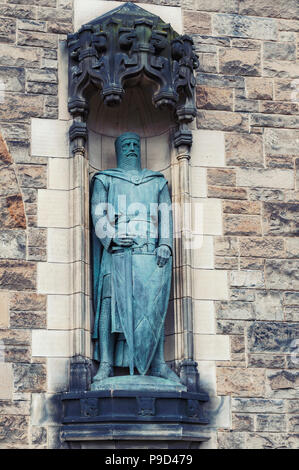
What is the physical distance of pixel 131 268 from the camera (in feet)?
29.7

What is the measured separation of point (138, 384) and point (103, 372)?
0.30 m

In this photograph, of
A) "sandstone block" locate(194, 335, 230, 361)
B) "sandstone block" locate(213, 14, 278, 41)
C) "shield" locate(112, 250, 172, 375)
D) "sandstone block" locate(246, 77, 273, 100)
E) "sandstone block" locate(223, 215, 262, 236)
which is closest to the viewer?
"shield" locate(112, 250, 172, 375)

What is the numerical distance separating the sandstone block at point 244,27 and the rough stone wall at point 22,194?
125 centimetres

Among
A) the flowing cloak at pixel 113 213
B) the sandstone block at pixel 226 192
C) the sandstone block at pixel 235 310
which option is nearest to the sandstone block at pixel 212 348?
the sandstone block at pixel 235 310

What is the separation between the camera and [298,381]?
9.19 metres

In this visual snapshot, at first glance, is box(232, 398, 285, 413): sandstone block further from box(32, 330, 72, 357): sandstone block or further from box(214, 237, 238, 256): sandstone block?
box(32, 330, 72, 357): sandstone block

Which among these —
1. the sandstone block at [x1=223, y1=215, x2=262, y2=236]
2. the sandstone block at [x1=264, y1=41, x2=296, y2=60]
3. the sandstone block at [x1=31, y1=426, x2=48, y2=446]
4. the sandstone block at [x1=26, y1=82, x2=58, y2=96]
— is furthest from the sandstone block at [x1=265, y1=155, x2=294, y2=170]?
the sandstone block at [x1=31, y1=426, x2=48, y2=446]

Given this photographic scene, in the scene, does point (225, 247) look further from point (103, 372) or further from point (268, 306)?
point (103, 372)

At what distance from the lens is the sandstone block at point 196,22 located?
9.87 meters

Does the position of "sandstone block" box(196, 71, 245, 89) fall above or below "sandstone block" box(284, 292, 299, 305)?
Answer: above

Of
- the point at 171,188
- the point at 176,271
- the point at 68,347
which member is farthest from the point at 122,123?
the point at 68,347

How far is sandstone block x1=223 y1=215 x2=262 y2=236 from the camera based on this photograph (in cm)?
945

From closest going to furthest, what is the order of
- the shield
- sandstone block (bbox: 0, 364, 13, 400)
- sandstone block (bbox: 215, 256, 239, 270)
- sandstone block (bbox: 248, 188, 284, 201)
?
sandstone block (bbox: 0, 364, 13, 400)
the shield
sandstone block (bbox: 215, 256, 239, 270)
sandstone block (bbox: 248, 188, 284, 201)
